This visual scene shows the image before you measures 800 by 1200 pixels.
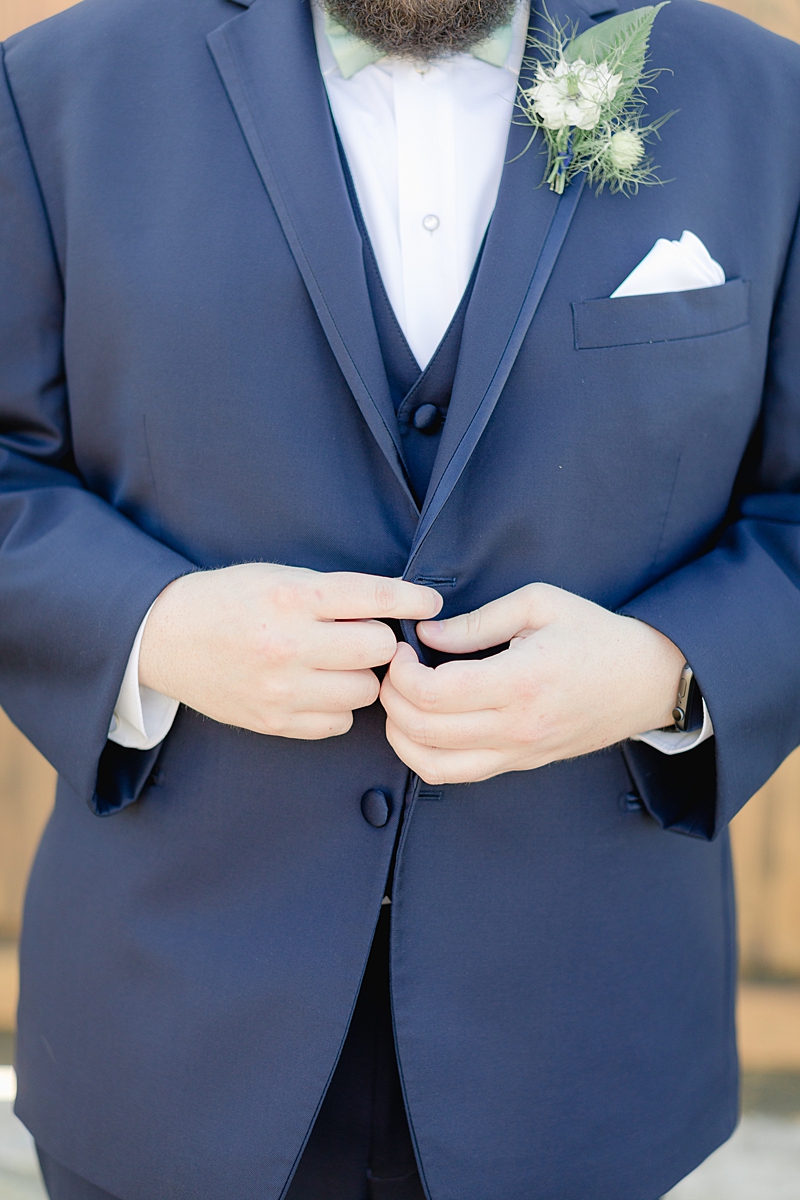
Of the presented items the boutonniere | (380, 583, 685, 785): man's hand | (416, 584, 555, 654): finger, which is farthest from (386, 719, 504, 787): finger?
the boutonniere

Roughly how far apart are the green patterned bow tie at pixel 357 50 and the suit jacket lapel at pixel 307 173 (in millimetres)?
36

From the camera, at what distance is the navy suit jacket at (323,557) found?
110 centimetres

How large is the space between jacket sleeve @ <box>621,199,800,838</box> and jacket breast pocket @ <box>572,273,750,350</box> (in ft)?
0.57

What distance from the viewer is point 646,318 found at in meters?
1.13

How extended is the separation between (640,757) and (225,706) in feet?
1.64

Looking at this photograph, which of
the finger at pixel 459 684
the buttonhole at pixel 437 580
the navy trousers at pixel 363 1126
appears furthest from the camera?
the navy trousers at pixel 363 1126

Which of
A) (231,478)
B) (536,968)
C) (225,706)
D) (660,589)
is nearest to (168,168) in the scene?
(231,478)

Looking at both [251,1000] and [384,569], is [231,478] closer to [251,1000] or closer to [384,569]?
[384,569]

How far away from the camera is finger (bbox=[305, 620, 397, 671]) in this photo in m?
1.01

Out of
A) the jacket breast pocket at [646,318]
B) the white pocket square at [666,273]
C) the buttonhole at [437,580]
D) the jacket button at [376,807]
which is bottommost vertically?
the jacket button at [376,807]

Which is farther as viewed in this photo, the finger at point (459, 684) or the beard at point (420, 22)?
the beard at point (420, 22)

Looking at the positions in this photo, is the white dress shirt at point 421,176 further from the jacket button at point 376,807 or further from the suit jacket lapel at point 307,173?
the jacket button at point 376,807

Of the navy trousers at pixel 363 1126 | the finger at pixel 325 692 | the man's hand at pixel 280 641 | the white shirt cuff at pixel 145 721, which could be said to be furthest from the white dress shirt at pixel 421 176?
the navy trousers at pixel 363 1126

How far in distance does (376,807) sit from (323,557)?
280 millimetres
